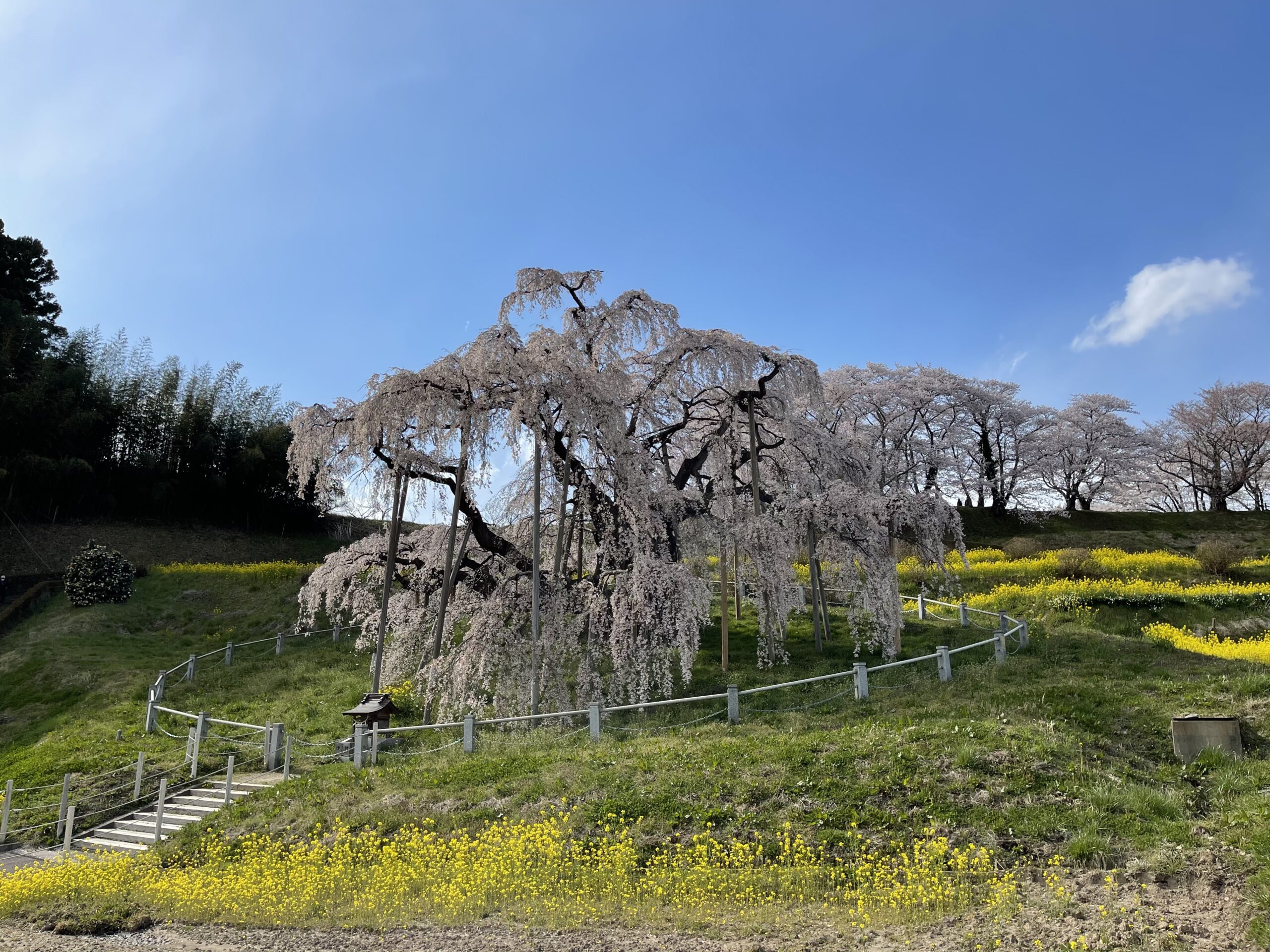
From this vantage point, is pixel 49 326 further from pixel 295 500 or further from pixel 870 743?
pixel 870 743

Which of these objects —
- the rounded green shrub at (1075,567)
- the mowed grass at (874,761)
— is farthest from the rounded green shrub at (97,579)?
the rounded green shrub at (1075,567)

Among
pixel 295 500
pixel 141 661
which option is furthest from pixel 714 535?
pixel 295 500

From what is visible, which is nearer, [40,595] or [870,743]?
[870,743]

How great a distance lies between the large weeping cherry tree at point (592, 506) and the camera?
16.1 meters

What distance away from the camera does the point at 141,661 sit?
82.0ft

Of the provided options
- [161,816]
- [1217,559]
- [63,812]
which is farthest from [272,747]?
[1217,559]

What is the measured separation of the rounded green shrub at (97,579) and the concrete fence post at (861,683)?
29.3 metres

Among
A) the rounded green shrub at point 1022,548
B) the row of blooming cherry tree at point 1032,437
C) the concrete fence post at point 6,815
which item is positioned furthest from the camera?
the row of blooming cherry tree at point 1032,437

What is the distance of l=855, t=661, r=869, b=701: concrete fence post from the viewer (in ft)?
46.4

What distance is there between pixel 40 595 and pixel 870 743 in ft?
110

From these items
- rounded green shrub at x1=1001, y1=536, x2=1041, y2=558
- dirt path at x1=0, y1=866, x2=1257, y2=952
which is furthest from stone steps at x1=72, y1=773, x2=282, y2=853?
rounded green shrub at x1=1001, y1=536, x2=1041, y2=558

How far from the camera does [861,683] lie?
14.3 meters

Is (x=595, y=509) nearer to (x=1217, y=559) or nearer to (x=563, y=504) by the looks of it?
(x=563, y=504)

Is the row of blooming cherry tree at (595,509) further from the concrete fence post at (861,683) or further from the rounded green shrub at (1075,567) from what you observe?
the rounded green shrub at (1075,567)
